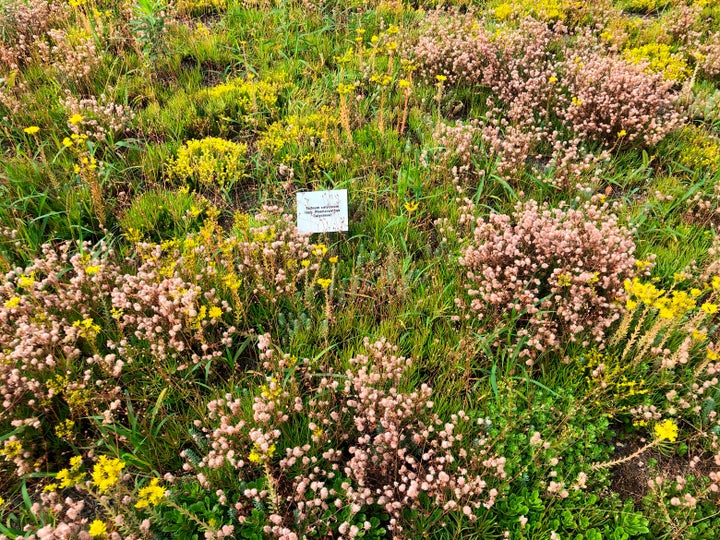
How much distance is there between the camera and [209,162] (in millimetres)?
4605

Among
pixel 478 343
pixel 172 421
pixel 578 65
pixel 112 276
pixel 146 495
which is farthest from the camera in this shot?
pixel 578 65

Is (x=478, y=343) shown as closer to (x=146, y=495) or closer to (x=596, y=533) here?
(x=596, y=533)


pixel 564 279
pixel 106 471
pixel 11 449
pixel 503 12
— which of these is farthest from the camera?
pixel 503 12

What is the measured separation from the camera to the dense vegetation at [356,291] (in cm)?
274

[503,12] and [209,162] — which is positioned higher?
[503,12]

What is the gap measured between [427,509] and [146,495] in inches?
57.3

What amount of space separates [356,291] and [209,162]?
2041 mm

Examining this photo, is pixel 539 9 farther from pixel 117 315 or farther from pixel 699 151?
pixel 117 315

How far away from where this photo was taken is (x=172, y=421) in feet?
9.98

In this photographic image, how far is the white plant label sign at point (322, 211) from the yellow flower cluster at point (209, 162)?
3.20 ft

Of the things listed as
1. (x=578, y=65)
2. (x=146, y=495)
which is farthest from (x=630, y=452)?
(x=578, y=65)

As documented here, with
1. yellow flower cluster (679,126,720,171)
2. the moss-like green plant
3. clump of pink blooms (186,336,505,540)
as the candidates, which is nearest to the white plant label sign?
the moss-like green plant

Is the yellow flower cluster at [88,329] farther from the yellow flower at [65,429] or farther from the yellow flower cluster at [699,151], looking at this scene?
the yellow flower cluster at [699,151]

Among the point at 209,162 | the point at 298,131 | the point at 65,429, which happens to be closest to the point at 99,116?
the point at 209,162
